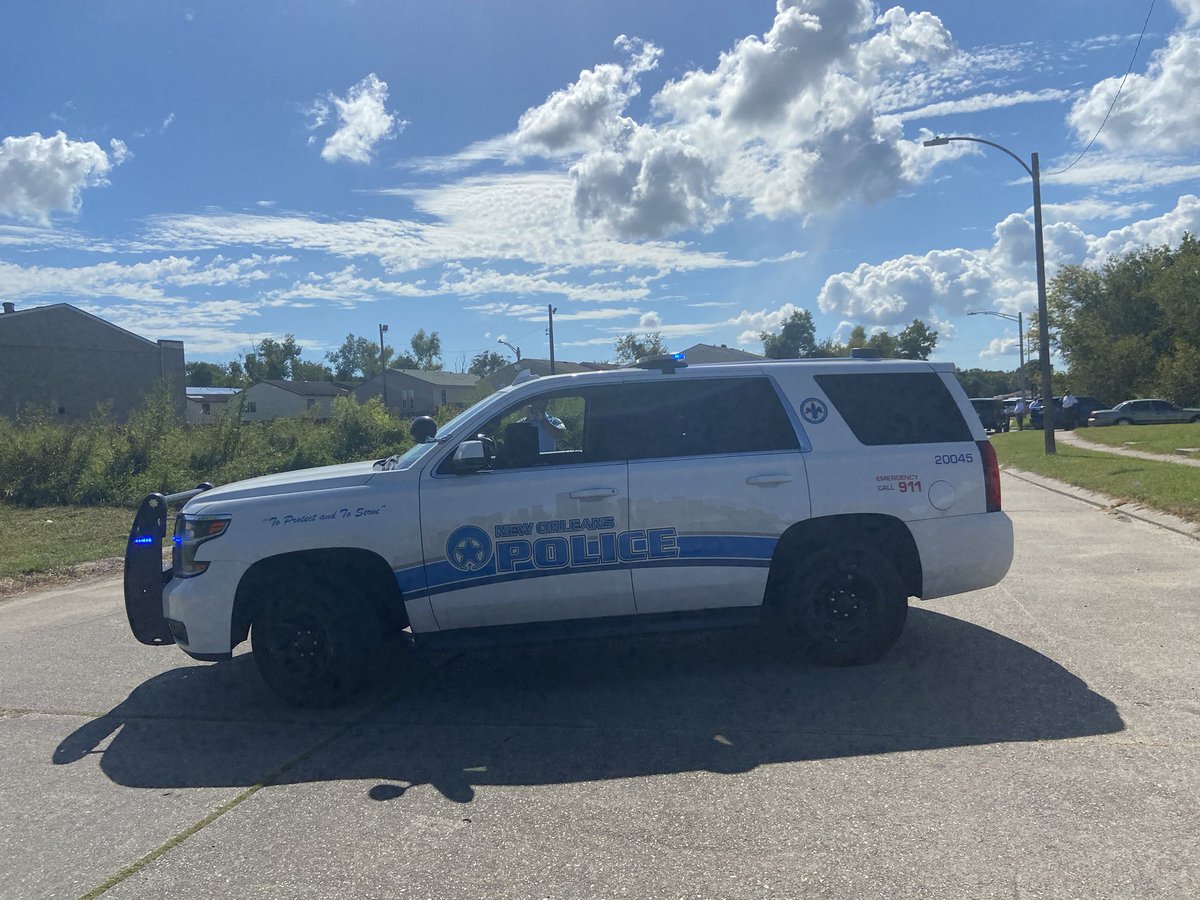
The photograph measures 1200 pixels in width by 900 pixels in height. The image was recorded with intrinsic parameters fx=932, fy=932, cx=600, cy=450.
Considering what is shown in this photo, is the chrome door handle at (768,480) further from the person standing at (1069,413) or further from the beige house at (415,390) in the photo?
the beige house at (415,390)

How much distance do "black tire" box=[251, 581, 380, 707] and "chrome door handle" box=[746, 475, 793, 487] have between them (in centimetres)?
244

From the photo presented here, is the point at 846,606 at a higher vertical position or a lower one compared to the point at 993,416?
lower

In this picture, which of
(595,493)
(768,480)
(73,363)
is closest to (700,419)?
(768,480)

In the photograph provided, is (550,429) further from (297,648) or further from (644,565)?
(297,648)

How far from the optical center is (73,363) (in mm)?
51750

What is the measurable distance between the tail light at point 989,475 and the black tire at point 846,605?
85 centimetres

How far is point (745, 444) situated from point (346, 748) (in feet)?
9.67

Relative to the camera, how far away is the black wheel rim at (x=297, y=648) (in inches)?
218

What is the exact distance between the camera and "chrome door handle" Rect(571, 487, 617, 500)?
5.58 m

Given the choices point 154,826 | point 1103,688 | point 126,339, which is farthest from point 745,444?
point 126,339

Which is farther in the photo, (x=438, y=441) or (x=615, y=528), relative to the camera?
(x=438, y=441)

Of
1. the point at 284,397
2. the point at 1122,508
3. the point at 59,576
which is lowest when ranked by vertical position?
the point at 59,576

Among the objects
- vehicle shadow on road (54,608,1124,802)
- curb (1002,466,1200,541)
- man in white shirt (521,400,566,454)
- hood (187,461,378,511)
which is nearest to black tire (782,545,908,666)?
vehicle shadow on road (54,608,1124,802)

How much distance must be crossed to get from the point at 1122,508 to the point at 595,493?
34.8ft
